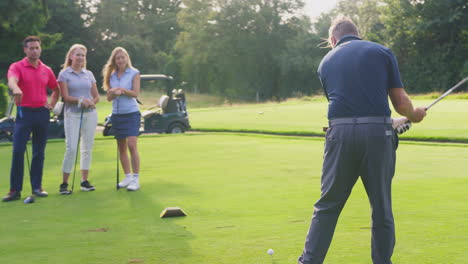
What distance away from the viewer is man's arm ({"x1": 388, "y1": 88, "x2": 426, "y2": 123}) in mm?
4422

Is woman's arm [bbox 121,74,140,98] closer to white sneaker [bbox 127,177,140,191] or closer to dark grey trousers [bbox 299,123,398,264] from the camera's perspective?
white sneaker [bbox 127,177,140,191]

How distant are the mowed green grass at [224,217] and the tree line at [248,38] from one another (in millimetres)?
45206

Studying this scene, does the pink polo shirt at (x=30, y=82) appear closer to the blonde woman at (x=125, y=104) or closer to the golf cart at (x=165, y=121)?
the blonde woman at (x=125, y=104)

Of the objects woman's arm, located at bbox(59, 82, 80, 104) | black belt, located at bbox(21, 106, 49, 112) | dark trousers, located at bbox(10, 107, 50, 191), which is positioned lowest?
dark trousers, located at bbox(10, 107, 50, 191)

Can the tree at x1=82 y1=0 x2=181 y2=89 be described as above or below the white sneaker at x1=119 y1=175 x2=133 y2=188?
above

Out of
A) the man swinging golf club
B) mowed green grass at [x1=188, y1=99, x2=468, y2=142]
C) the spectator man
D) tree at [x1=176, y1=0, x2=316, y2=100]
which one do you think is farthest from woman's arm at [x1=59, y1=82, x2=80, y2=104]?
tree at [x1=176, y1=0, x2=316, y2=100]

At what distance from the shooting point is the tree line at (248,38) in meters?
54.4

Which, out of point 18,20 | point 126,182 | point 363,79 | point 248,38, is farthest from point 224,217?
point 248,38

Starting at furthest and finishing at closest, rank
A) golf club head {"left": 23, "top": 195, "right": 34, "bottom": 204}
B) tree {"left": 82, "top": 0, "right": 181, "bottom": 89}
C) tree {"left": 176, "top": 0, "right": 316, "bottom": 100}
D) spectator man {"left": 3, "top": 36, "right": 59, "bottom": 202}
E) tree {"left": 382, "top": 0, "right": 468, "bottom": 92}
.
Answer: tree {"left": 176, "top": 0, "right": 316, "bottom": 100} < tree {"left": 82, "top": 0, "right": 181, "bottom": 89} < tree {"left": 382, "top": 0, "right": 468, "bottom": 92} < spectator man {"left": 3, "top": 36, "right": 59, "bottom": 202} < golf club head {"left": 23, "top": 195, "right": 34, "bottom": 204}

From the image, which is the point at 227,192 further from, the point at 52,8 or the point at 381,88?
the point at 52,8

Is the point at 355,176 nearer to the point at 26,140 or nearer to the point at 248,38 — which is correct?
the point at 26,140

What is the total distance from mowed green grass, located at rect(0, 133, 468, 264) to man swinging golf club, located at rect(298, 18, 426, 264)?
0.30 metres

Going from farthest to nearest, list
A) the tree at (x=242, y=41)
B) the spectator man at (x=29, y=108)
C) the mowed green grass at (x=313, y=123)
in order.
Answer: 1. the tree at (x=242, y=41)
2. the mowed green grass at (x=313, y=123)
3. the spectator man at (x=29, y=108)

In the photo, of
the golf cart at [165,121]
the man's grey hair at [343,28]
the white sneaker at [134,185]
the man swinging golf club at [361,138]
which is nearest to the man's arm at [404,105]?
the man swinging golf club at [361,138]
